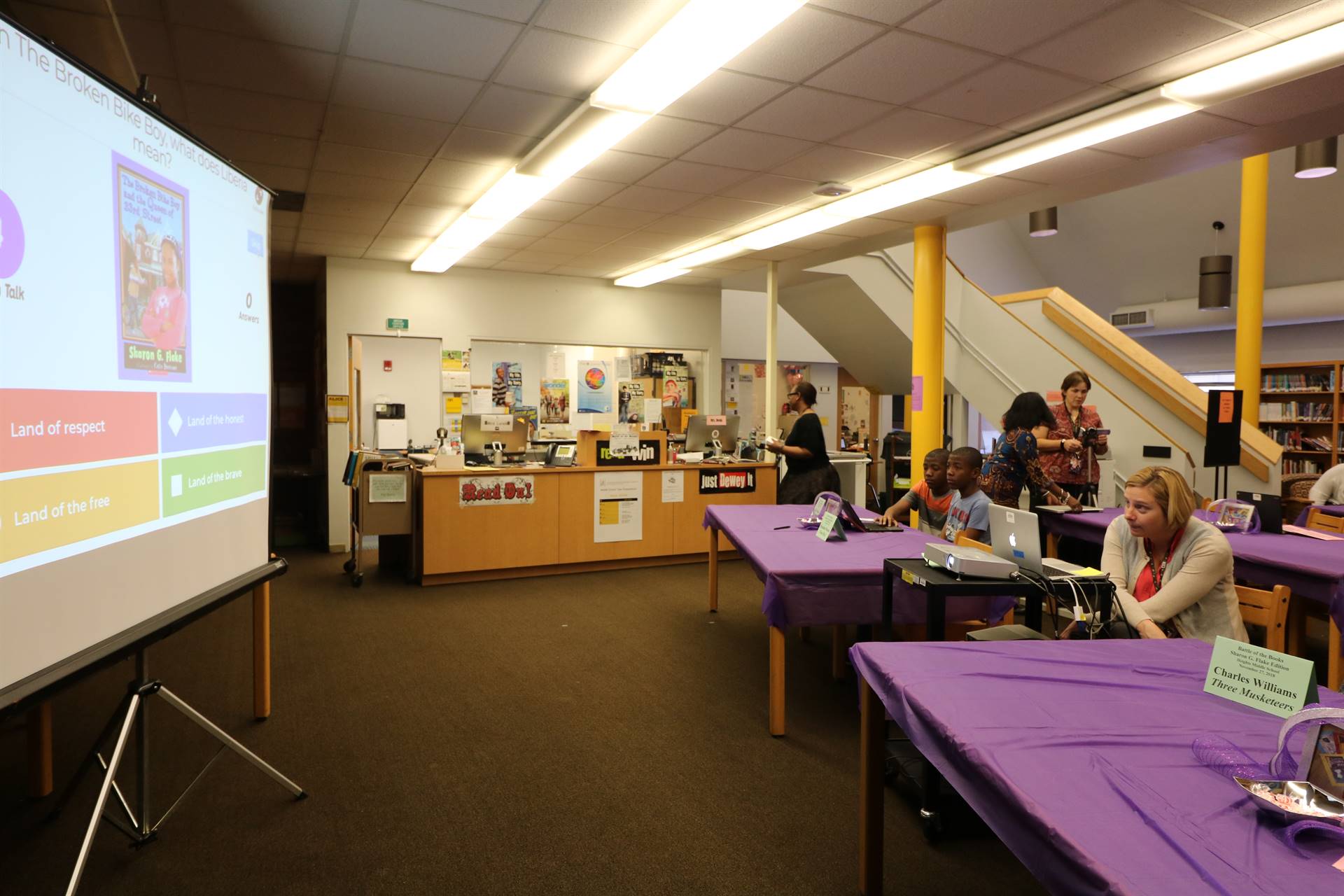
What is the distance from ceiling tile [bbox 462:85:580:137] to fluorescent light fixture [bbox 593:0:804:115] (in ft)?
1.01

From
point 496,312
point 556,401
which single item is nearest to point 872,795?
point 496,312

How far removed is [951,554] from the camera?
2.71 metres

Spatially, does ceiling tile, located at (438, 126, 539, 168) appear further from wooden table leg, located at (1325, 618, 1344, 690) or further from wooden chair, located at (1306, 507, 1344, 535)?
wooden chair, located at (1306, 507, 1344, 535)

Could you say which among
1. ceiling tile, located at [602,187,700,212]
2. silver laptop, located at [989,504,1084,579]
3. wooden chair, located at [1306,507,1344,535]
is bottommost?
wooden chair, located at [1306,507,1344,535]

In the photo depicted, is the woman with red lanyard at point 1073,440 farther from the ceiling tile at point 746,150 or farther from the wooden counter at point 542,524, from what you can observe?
the ceiling tile at point 746,150

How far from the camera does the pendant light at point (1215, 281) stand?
8.78 meters

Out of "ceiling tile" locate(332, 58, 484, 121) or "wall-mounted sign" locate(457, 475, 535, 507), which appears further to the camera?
"wall-mounted sign" locate(457, 475, 535, 507)

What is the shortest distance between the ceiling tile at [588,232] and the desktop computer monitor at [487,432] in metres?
1.66

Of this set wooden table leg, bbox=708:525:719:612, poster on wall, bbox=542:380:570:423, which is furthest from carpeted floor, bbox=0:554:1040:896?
poster on wall, bbox=542:380:570:423

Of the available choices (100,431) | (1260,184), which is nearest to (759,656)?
(100,431)

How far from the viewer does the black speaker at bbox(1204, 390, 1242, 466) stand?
19.5ft

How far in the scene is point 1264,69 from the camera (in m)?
3.29

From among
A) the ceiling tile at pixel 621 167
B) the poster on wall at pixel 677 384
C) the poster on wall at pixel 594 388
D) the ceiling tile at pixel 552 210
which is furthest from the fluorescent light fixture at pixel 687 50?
the poster on wall at pixel 677 384

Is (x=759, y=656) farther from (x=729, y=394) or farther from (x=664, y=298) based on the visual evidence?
(x=729, y=394)
